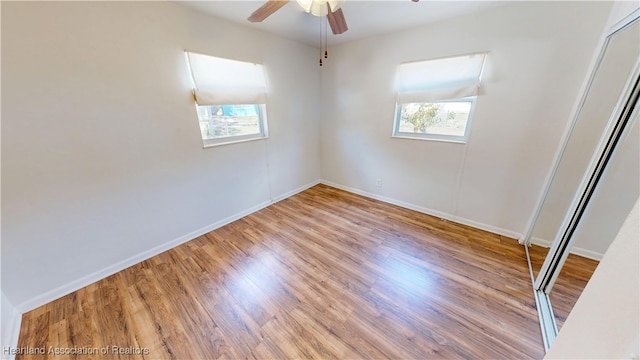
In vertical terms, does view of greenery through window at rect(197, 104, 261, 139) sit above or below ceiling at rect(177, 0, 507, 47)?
below

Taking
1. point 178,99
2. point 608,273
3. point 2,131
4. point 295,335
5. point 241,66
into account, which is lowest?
point 295,335

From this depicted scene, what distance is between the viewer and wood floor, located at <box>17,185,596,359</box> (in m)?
1.33

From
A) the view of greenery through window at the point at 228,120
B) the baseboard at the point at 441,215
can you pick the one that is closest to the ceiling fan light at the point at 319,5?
the view of greenery through window at the point at 228,120

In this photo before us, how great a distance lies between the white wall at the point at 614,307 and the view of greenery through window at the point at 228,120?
282 cm

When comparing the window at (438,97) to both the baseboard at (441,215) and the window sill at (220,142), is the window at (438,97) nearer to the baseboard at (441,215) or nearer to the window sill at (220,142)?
the baseboard at (441,215)

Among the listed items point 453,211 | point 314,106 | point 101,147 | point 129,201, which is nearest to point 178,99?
point 101,147

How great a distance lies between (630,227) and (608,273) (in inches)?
6.4

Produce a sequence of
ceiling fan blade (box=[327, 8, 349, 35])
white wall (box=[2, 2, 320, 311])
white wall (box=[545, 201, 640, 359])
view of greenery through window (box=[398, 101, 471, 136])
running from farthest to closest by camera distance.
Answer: view of greenery through window (box=[398, 101, 471, 136]) → ceiling fan blade (box=[327, 8, 349, 35]) → white wall (box=[2, 2, 320, 311]) → white wall (box=[545, 201, 640, 359])

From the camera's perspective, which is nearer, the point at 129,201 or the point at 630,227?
the point at 630,227

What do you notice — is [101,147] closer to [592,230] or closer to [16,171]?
[16,171]

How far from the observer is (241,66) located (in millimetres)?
2465

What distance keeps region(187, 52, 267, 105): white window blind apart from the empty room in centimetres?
2

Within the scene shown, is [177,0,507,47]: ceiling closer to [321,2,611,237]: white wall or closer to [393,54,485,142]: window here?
[321,2,611,237]: white wall

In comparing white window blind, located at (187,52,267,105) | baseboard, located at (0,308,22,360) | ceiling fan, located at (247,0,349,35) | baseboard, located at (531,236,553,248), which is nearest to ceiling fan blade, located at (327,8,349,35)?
ceiling fan, located at (247,0,349,35)
